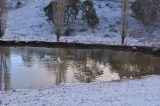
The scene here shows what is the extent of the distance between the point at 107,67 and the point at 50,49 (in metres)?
8.44

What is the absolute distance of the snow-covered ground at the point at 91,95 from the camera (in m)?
14.2

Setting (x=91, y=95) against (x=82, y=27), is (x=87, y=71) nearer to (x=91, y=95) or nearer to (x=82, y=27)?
(x=91, y=95)

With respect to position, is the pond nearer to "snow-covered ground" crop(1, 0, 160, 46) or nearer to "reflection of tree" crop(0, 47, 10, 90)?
"reflection of tree" crop(0, 47, 10, 90)

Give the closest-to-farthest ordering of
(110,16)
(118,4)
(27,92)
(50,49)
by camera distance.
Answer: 1. (27,92)
2. (50,49)
3. (110,16)
4. (118,4)

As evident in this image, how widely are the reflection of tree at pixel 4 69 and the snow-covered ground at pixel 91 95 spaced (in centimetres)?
226

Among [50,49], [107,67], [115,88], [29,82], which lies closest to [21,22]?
[50,49]

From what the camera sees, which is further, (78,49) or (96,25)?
(96,25)

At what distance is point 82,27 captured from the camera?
47.0 metres

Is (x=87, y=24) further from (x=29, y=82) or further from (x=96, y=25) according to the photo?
(x=29, y=82)

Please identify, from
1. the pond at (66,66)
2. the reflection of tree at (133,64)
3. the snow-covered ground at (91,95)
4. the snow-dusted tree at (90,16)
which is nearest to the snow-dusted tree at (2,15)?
the pond at (66,66)

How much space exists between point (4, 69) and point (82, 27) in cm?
2492

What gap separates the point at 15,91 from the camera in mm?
16812

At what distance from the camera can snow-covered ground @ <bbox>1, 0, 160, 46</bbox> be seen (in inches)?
1627

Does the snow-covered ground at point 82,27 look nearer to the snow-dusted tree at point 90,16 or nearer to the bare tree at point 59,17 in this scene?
the snow-dusted tree at point 90,16
